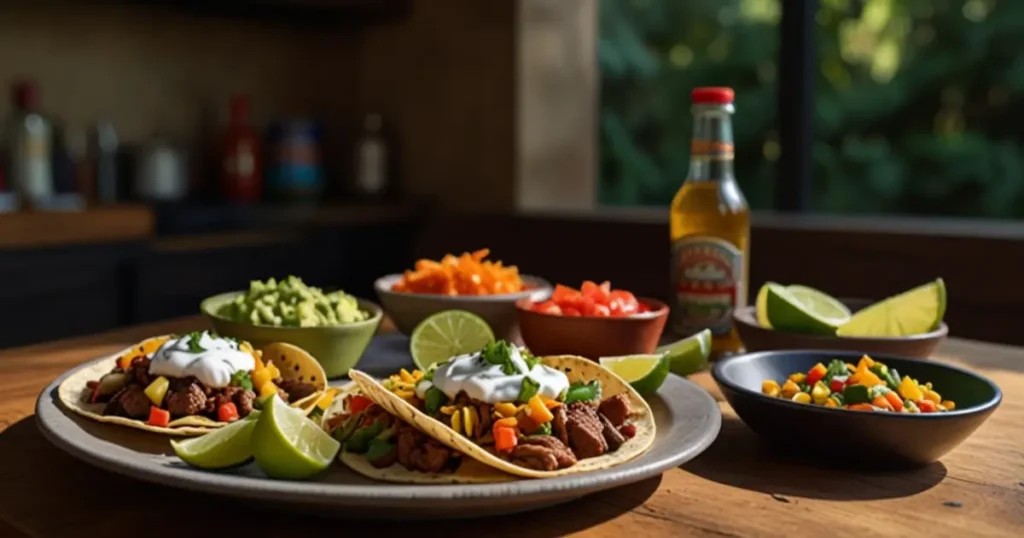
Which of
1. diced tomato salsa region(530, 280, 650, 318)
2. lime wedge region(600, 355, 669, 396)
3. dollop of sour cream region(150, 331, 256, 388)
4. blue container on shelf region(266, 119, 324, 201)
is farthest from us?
blue container on shelf region(266, 119, 324, 201)

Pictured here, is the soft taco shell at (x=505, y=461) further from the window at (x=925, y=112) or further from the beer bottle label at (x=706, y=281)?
the window at (x=925, y=112)

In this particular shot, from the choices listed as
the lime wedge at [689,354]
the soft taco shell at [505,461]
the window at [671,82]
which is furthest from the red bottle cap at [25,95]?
the window at [671,82]

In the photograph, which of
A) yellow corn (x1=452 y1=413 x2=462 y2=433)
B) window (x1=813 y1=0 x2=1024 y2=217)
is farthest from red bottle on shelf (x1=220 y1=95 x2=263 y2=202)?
window (x1=813 y1=0 x2=1024 y2=217)

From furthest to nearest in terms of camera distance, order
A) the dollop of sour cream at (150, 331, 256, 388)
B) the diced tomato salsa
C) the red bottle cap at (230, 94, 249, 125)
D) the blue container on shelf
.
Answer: the blue container on shelf < the red bottle cap at (230, 94, 249, 125) < the diced tomato salsa < the dollop of sour cream at (150, 331, 256, 388)

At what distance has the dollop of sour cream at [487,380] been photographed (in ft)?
3.09

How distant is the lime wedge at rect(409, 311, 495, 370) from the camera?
1380 millimetres

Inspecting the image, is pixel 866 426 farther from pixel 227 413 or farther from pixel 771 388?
pixel 227 413

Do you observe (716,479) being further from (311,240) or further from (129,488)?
(311,240)

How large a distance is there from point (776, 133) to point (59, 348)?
2249 mm

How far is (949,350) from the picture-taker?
1694 mm

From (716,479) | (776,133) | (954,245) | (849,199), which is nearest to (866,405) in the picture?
(716,479)

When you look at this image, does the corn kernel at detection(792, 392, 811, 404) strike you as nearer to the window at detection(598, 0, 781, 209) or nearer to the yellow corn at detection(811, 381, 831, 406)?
the yellow corn at detection(811, 381, 831, 406)

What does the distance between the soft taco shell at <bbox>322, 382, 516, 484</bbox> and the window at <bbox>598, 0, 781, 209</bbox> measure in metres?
4.85

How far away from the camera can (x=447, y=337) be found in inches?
54.7
